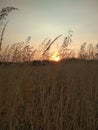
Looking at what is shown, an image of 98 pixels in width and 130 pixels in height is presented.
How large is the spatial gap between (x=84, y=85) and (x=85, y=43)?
2320 mm

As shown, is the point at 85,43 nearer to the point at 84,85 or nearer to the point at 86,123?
the point at 84,85

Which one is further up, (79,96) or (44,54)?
(44,54)

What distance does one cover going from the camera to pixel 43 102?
12.8 ft

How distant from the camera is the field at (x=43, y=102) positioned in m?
3.63

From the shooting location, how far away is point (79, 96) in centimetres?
416

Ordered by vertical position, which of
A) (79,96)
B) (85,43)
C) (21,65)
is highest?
(85,43)

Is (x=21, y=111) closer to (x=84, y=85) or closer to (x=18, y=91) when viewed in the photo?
(x=18, y=91)

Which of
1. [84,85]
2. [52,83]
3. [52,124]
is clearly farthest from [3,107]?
[84,85]

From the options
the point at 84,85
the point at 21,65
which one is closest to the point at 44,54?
the point at 21,65

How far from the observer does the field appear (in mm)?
3631

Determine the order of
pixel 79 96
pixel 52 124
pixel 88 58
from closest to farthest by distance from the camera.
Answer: pixel 52 124
pixel 79 96
pixel 88 58

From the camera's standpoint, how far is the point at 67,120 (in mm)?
3650

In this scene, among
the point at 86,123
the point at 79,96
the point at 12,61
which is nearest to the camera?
the point at 86,123

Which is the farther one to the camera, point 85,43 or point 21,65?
point 85,43
